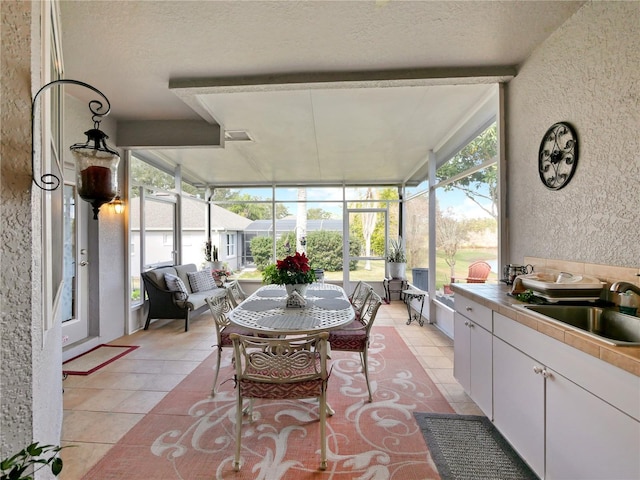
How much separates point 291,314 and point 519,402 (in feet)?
5.13

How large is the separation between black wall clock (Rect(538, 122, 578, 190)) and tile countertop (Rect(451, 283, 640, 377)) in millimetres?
862

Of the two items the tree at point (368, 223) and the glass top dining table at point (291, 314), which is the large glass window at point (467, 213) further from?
the tree at point (368, 223)

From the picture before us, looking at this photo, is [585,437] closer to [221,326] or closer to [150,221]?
[221,326]

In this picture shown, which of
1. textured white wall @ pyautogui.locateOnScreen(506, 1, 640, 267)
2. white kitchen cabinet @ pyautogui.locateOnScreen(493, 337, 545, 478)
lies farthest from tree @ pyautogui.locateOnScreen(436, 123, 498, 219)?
white kitchen cabinet @ pyautogui.locateOnScreen(493, 337, 545, 478)

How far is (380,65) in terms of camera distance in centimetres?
239

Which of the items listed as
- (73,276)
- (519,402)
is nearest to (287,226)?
(73,276)

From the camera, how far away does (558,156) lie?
1956 mm

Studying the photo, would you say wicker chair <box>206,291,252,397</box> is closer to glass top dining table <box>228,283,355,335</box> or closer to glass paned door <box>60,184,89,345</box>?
glass top dining table <box>228,283,355,335</box>

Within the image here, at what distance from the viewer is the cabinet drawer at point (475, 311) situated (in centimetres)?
188

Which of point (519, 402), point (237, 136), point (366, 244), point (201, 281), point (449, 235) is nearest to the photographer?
point (519, 402)

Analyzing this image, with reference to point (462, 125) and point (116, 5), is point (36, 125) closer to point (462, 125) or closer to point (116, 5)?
point (116, 5)

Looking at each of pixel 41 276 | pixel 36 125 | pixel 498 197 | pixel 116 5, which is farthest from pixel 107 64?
pixel 498 197

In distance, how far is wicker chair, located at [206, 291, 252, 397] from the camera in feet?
7.90

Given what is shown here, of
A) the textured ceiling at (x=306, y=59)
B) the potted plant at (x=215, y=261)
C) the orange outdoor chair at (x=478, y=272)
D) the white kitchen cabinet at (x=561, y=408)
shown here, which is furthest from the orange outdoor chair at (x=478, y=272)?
the potted plant at (x=215, y=261)
